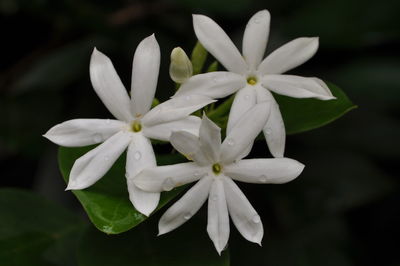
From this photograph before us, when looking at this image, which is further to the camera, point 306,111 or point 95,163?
point 306,111

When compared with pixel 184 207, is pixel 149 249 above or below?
below

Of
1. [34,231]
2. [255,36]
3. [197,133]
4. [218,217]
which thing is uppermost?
[255,36]

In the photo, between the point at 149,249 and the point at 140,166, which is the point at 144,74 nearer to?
the point at 140,166

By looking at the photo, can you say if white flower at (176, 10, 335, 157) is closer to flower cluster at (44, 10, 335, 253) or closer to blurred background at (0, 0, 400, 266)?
flower cluster at (44, 10, 335, 253)

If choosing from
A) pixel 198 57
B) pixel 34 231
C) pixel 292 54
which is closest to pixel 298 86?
pixel 292 54

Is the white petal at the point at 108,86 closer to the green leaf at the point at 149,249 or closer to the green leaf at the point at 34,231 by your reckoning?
the green leaf at the point at 149,249

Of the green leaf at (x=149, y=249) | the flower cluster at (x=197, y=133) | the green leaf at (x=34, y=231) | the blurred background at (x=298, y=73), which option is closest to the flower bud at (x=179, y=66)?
the flower cluster at (x=197, y=133)

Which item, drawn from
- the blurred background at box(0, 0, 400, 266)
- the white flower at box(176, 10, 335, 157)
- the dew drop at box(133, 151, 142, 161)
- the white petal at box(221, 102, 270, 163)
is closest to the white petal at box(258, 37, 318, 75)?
the white flower at box(176, 10, 335, 157)

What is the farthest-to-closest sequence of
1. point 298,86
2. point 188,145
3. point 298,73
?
point 298,73 < point 298,86 < point 188,145

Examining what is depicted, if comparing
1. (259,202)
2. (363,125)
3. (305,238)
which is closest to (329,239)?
(305,238)
